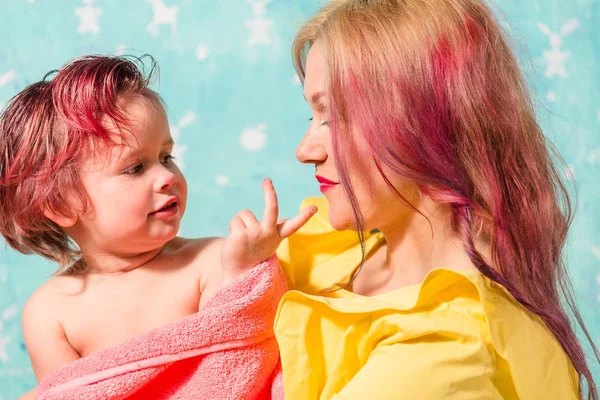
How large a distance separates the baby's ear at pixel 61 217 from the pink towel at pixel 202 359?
9.7 inches

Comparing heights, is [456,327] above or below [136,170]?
below

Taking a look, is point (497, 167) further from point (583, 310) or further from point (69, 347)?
point (583, 310)

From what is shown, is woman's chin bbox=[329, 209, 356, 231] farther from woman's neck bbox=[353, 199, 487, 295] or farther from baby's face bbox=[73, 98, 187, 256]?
baby's face bbox=[73, 98, 187, 256]

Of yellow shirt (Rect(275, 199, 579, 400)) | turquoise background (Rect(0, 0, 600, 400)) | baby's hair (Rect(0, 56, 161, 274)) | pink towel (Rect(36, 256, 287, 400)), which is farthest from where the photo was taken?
turquoise background (Rect(0, 0, 600, 400))

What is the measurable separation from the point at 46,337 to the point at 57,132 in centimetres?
35

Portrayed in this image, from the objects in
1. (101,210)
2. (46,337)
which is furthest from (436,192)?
(46,337)

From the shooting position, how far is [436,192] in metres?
1.19

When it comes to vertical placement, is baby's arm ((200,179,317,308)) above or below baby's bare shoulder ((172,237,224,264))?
above

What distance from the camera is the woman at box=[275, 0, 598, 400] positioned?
1.11 meters

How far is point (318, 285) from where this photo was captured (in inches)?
54.9

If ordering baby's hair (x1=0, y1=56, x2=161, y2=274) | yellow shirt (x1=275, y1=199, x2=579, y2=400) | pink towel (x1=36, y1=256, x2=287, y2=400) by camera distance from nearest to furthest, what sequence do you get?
yellow shirt (x1=275, y1=199, x2=579, y2=400), pink towel (x1=36, y1=256, x2=287, y2=400), baby's hair (x1=0, y1=56, x2=161, y2=274)

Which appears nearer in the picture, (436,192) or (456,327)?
(456,327)

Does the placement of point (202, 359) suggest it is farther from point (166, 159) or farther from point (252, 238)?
point (166, 159)

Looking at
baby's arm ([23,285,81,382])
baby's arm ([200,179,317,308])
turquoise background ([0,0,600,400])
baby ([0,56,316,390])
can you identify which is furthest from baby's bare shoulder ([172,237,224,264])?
turquoise background ([0,0,600,400])
